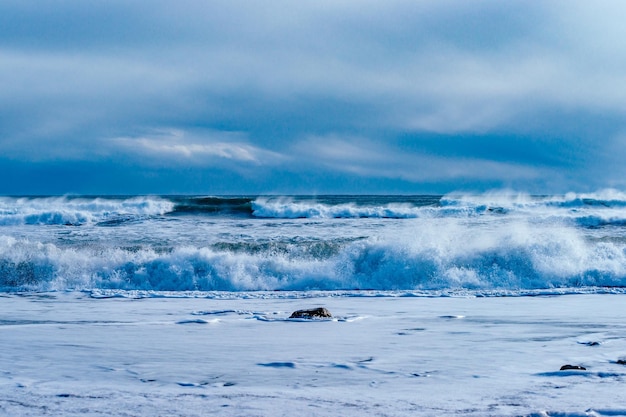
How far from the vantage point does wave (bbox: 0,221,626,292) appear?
12156 millimetres

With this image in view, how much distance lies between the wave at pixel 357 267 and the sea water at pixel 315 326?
1.6 inches

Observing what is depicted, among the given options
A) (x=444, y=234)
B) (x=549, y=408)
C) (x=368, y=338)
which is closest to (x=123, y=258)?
(x=444, y=234)

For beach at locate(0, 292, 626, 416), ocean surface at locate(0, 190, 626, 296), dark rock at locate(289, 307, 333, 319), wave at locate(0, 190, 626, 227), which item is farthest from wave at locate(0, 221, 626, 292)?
wave at locate(0, 190, 626, 227)

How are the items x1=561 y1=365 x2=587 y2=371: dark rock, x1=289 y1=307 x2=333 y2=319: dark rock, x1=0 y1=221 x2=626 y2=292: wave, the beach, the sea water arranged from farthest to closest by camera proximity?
x1=0 y1=221 x2=626 y2=292: wave → x1=289 y1=307 x2=333 y2=319: dark rock → x1=561 y1=365 x2=587 y2=371: dark rock → the sea water → the beach

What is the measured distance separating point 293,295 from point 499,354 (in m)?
5.50

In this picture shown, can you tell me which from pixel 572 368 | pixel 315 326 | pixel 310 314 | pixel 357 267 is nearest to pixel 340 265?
pixel 357 267

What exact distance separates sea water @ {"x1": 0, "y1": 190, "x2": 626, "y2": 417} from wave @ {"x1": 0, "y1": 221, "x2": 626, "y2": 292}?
0.04m

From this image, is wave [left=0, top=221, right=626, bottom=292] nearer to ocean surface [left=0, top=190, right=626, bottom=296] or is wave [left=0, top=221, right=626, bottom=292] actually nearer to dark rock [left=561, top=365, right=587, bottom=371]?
ocean surface [left=0, top=190, right=626, bottom=296]

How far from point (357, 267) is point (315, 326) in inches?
235

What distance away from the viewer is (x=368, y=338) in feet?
21.1

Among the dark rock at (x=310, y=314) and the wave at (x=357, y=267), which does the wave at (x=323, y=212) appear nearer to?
the wave at (x=357, y=267)

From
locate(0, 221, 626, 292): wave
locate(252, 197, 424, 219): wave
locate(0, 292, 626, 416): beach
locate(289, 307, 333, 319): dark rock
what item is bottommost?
locate(0, 292, 626, 416): beach

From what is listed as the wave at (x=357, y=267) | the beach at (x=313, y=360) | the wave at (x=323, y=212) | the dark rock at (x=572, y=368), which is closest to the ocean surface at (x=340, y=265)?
the wave at (x=357, y=267)

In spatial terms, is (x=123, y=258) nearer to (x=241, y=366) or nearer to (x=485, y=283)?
(x=485, y=283)
